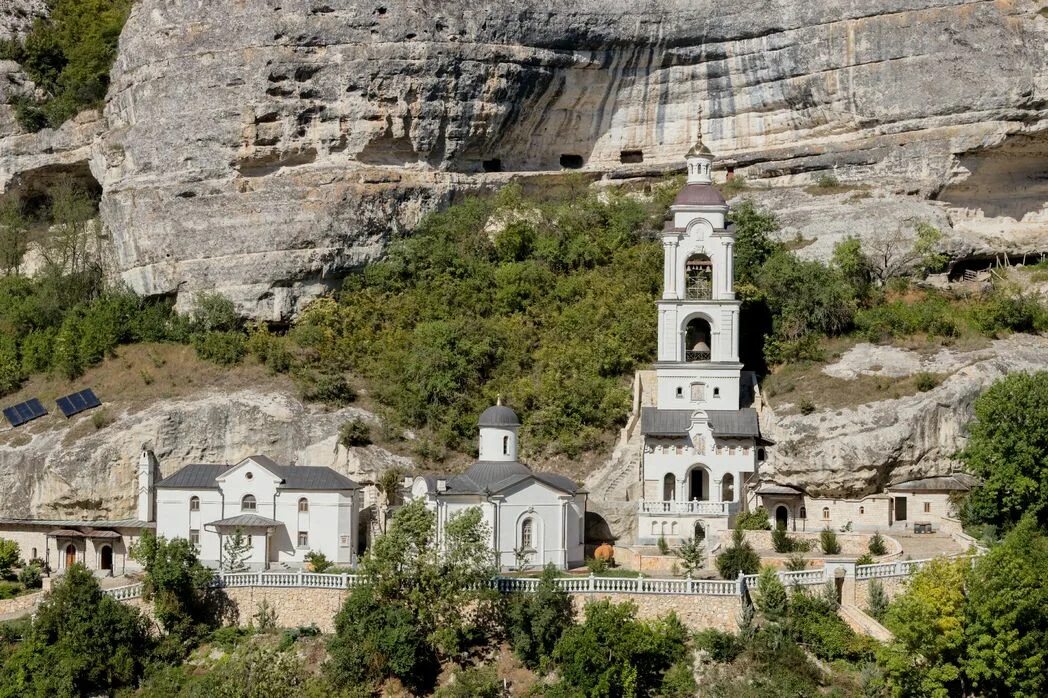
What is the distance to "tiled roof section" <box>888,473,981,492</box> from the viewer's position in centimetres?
5656

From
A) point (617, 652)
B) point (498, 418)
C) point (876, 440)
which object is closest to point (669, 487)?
point (498, 418)

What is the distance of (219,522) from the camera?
188ft

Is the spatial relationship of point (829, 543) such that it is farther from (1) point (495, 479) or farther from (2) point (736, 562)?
(1) point (495, 479)

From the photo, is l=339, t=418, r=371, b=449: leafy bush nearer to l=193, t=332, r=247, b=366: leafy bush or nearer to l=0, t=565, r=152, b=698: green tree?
l=193, t=332, r=247, b=366: leafy bush

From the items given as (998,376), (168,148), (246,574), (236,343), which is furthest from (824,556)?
(168,148)

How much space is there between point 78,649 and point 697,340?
1968cm

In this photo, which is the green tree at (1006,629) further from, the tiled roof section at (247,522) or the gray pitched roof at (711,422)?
the tiled roof section at (247,522)

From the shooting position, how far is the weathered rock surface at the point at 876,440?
188 feet

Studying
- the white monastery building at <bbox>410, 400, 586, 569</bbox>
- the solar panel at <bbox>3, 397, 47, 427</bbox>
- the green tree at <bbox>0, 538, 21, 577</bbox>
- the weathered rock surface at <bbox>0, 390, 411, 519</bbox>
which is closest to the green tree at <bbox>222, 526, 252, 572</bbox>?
the weathered rock surface at <bbox>0, 390, 411, 519</bbox>

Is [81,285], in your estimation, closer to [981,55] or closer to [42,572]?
[42,572]

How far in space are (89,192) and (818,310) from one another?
26.9 metres

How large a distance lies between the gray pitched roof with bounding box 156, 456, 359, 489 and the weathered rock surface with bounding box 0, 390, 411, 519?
1.70 meters

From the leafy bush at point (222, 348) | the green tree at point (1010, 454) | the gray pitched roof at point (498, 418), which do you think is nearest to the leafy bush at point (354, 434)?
the gray pitched roof at point (498, 418)

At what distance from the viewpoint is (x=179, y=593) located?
53.2 metres
